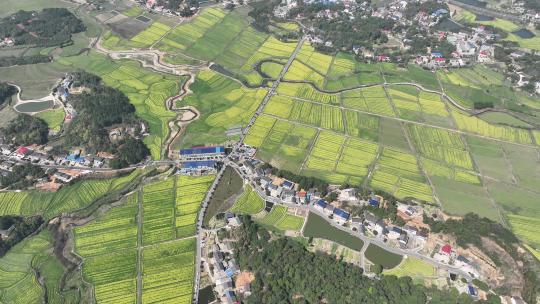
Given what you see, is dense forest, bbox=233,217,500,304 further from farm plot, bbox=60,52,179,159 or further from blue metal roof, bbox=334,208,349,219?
farm plot, bbox=60,52,179,159

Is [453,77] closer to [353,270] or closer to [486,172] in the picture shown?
[486,172]

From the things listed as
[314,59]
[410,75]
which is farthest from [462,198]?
[314,59]

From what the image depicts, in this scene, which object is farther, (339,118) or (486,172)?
(339,118)

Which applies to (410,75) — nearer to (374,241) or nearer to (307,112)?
(307,112)

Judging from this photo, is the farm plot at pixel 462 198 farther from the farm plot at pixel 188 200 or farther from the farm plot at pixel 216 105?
the farm plot at pixel 216 105

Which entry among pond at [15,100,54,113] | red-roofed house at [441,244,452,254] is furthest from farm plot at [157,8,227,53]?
red-roofed house at [441,244,452,254]

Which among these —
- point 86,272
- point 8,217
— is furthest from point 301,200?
point 8,217
